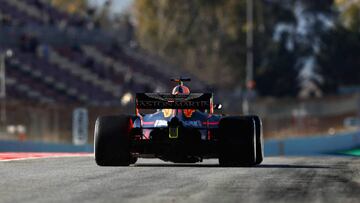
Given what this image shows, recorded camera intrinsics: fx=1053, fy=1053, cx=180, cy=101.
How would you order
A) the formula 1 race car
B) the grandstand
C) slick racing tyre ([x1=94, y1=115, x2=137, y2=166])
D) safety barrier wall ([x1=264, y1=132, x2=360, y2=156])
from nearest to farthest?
the formula 1 race car < slick racing tyre ([x1=94, y1=115, x2=137, y2=166]) < safety barrier wall ([x1=264, y1=132, x2=360, y2=156]) < the grandstand

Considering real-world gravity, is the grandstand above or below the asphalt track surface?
above

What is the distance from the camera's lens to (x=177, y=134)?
1858 cm

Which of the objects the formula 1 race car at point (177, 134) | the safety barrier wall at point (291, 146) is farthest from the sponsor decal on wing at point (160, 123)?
the safety barrier wall at point (291, 146)

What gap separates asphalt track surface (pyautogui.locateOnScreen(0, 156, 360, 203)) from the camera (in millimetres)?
12648

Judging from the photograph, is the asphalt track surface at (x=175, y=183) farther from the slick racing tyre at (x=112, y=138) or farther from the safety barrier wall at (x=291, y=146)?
the safety barrier wall at (x=291, y=146)

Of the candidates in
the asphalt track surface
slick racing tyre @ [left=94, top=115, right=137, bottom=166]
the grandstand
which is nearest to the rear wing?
slick racing tyre @ [left=94, top=115, right=137, bottom=166]

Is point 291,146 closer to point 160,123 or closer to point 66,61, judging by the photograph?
point 160,123

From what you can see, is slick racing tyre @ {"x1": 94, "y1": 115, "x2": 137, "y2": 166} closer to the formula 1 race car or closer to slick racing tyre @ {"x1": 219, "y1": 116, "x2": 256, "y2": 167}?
the formula 1 race car

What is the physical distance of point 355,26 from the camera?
9488 centimetres

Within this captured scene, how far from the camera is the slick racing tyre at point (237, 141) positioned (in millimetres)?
18688

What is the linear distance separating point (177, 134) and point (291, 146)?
21.2m

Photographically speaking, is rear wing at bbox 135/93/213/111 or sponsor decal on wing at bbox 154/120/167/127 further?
rear wing at bbox 135/93/213/111

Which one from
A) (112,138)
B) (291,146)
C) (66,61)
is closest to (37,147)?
(291,146)

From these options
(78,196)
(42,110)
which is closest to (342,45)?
(42,110)
